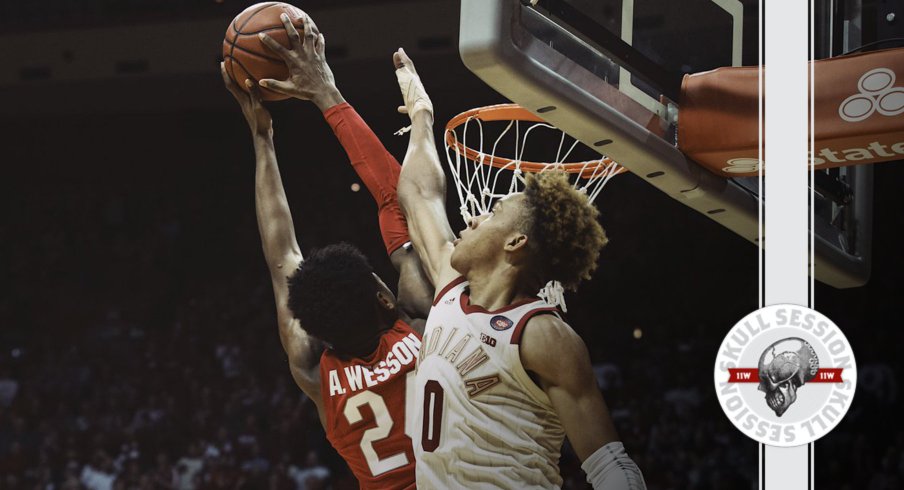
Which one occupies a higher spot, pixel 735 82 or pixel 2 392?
pixel 735 82

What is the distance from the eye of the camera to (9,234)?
4.90m

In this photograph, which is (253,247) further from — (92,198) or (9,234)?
(9,234)

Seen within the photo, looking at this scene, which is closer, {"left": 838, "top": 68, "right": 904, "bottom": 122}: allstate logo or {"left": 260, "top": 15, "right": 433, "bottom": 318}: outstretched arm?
{"left": 838, "top": 68, "right": 904, "bottom": 122}: allstate logo

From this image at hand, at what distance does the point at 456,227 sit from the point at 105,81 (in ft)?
8.41

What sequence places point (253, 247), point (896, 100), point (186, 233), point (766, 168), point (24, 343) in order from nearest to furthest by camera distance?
point (896, 100) < point (766, 168) < point (253, 247) < point (186, 233) < point (24, 343)

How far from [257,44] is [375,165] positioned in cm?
48

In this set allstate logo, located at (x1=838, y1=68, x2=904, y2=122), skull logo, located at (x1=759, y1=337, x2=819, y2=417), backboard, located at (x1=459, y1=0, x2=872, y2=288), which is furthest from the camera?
skull logo, located at (x1=759, y1=337, x2=819, y2=417)

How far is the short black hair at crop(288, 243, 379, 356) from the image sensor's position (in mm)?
3291

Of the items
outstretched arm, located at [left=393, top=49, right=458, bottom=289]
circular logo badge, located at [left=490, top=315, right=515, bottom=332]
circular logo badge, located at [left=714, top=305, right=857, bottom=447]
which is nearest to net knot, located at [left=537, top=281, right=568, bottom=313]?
circular logo badge, located at [left=490, top=315, right=515, bottom=332]

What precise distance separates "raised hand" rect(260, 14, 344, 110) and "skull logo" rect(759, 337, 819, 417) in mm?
1433

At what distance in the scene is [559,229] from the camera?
117 inches

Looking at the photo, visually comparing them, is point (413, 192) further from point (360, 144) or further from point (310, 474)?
point (310, 474)

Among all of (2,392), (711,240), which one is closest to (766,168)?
(711,240)

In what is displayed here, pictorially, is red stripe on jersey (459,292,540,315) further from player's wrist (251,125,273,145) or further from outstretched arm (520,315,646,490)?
player's wrist (251,125,273,145)
